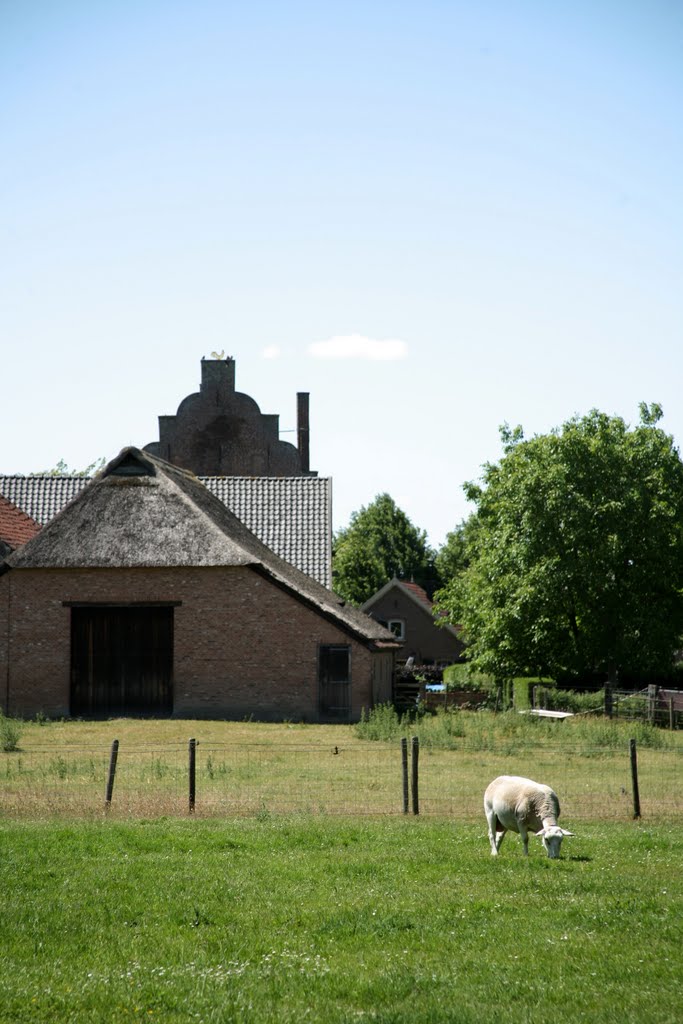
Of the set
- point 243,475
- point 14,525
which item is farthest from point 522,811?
point 243,475

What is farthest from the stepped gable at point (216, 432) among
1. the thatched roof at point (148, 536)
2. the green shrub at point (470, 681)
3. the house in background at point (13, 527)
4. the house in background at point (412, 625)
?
the house in background at point (412, 625)

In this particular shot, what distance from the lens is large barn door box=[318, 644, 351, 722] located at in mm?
34625

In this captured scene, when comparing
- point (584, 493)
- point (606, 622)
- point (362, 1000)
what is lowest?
point (362, 1000)

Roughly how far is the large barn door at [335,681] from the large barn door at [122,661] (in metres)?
4.46

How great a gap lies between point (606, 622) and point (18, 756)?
2193cm

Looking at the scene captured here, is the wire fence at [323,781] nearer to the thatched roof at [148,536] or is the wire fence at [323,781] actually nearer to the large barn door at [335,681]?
the large barn door at [335,681]

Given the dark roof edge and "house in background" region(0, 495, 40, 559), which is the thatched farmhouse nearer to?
the dark roof edge

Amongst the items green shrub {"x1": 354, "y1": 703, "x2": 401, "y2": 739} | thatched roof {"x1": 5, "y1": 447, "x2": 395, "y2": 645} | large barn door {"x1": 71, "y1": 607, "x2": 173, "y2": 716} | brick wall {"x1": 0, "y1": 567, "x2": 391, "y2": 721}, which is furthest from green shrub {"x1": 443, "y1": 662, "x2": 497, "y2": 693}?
large barn door {"x1": 71, "y1": 607, "x2": 173, "y2": 716}

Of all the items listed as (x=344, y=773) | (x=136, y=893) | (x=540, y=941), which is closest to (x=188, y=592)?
(x=344, y=773)

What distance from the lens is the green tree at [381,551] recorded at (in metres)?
81.9

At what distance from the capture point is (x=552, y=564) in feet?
126

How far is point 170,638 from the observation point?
3525 cm

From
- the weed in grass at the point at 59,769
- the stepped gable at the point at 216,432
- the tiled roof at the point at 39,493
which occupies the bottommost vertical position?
the weed in grass at the point at 59,769

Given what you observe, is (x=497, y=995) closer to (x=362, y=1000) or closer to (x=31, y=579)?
(x=362, y=1000)
